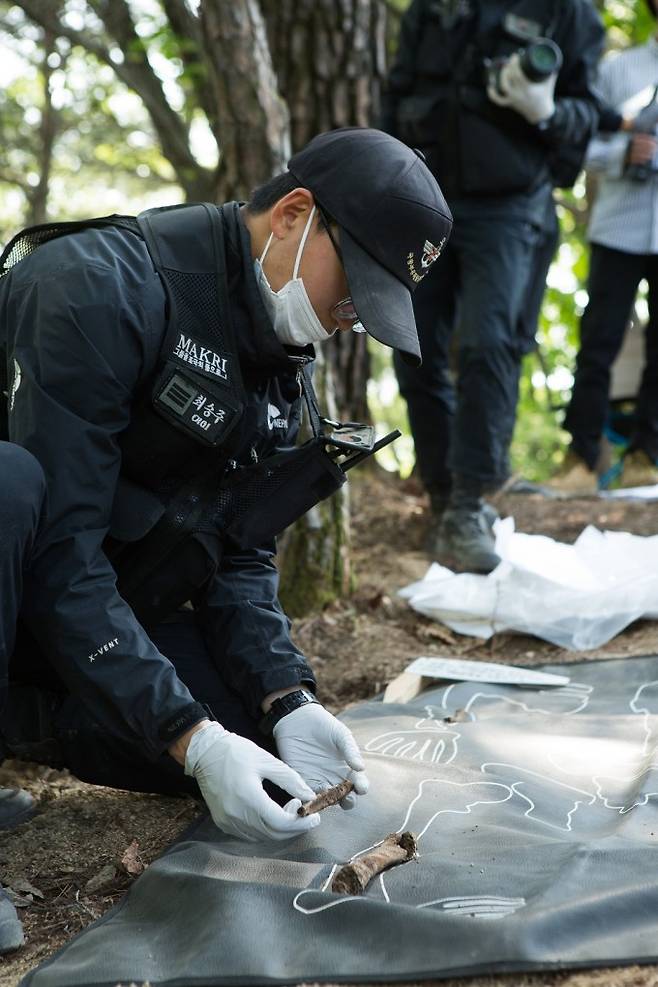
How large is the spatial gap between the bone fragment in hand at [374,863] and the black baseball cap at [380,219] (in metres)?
0.79

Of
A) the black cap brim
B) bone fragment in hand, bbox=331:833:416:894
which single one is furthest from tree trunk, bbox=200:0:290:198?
bone fragment in hand, bbox=331:833:416:894

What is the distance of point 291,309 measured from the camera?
6.12ft

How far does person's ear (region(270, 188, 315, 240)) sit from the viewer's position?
1816mm

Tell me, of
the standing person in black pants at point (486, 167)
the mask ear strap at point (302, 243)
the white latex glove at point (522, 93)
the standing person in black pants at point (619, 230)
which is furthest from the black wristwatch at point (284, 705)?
the standing person in black pants at point (619, 230)

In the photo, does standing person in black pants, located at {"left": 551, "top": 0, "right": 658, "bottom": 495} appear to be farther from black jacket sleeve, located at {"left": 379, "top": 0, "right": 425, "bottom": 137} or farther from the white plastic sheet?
the white plastic sheet

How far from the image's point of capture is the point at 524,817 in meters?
1.88

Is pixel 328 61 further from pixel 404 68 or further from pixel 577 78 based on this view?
pixel 577 78

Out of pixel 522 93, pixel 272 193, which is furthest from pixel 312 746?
pixel 522 93

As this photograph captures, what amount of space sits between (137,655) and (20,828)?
61cm

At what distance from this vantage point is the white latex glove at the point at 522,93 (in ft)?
11.3

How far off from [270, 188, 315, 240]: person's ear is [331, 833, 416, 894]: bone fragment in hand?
3.39ft

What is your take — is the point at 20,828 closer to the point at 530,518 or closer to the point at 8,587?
the point at 8,587

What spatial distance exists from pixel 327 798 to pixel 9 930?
Answer: 52cm

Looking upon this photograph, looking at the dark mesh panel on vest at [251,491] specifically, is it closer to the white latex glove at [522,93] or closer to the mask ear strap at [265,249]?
the mask ear strap at [265,249]
